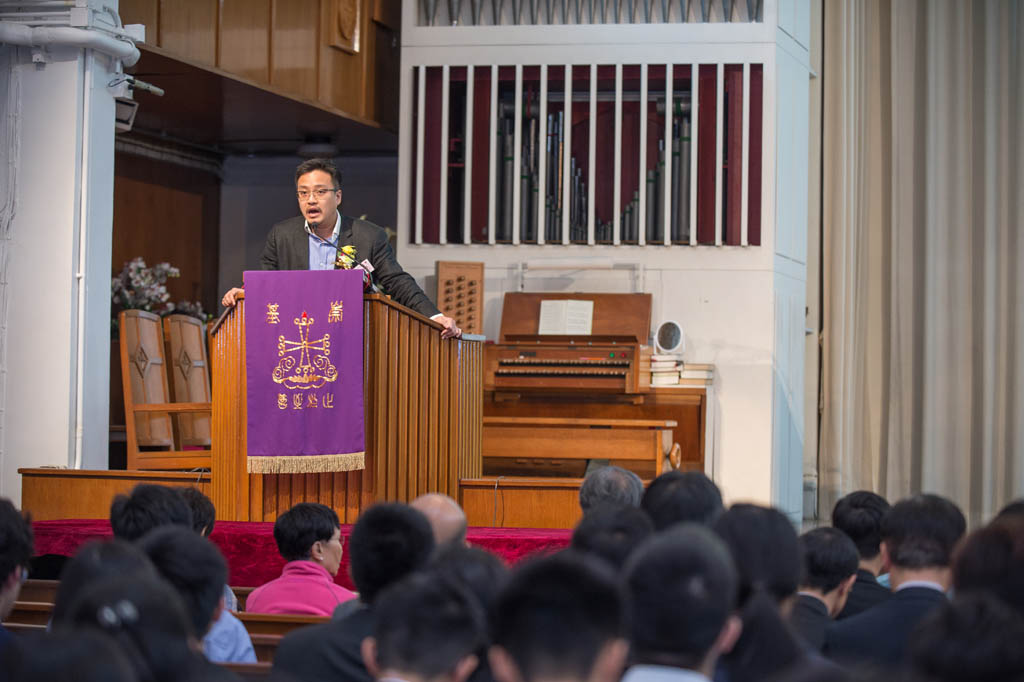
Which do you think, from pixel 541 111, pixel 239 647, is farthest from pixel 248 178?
pixel 239 647

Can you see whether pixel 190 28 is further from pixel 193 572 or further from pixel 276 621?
pixel 193 572

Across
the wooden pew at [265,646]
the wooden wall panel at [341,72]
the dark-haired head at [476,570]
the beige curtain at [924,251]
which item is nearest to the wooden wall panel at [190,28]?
the wooden wall panel at [341,72]

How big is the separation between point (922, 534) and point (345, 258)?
3.31m

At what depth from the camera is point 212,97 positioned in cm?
938

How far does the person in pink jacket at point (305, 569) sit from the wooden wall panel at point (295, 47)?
19.2 feet

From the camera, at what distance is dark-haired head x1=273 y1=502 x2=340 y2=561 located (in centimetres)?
392

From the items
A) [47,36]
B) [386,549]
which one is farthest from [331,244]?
[386,549]

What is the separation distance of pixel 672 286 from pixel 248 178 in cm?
435

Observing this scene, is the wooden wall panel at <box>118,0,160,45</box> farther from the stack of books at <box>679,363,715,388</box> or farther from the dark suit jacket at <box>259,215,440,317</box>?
the stack of books at <box>679,363,715,388</box>

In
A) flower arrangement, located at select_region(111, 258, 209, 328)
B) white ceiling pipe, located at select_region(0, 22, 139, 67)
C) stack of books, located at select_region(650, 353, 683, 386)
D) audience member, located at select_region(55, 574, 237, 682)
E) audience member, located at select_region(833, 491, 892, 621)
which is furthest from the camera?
flower arrangement, located at select_region(111, 258, 209, 328)

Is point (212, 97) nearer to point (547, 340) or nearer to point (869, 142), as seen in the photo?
point (547, 340)

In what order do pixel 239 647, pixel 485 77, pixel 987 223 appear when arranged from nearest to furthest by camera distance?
pixel 239 647 < pixel 485 77 < pixel 987 223

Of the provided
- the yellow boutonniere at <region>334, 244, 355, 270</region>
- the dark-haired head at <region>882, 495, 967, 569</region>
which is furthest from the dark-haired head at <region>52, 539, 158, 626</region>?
the yellow boutonniere at <region>334, 244, 355, 270</region>

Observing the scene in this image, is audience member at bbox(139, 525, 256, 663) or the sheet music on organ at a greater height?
the sheet music on organ
